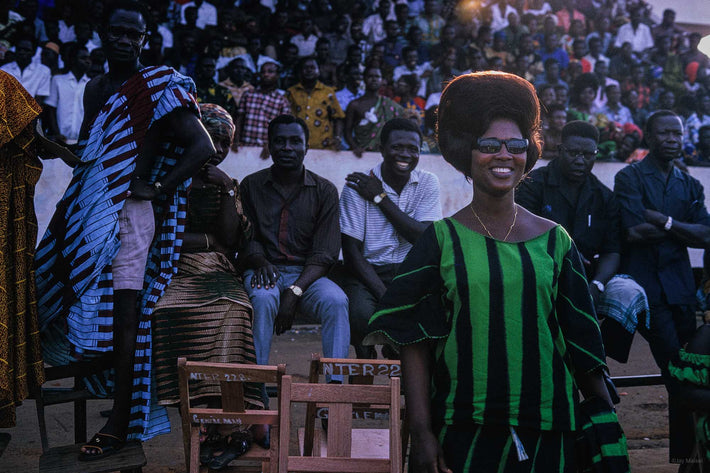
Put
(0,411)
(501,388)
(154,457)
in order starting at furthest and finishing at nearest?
1. (154,457)
2. (0,411)
3. (501,388)

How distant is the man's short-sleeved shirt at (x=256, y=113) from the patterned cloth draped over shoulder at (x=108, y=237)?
456 centimetres

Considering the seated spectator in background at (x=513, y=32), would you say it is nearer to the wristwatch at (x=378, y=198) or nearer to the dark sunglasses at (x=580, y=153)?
the dark sunglasses at (x=580, y=153)

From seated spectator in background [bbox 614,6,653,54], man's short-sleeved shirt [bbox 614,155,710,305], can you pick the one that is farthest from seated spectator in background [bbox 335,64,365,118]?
seated spectator in background [bbox 614,6,653,54]

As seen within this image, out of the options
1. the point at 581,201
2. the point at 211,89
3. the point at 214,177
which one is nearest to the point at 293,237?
the point at 214,177

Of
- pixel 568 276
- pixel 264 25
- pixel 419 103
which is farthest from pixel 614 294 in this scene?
pixel 264 25

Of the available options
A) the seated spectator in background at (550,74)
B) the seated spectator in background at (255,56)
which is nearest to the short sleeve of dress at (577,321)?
the seated spectator in background at (255,56)

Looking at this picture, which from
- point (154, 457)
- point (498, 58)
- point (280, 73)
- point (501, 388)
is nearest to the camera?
point (501, 388)

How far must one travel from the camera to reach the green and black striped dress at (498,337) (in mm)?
2092

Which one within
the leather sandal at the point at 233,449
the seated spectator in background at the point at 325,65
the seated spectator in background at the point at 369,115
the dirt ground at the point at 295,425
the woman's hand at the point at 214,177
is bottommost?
the dirt ground at the point at 295,425

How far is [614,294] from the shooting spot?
444cm

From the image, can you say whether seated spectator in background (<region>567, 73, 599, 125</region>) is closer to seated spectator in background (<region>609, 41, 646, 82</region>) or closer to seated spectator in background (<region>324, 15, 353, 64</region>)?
seated spectator in background (<region>609, 41, 646, 82</region>)

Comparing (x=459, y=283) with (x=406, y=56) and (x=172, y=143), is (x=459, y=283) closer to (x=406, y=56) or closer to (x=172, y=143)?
(x=172, y=143)

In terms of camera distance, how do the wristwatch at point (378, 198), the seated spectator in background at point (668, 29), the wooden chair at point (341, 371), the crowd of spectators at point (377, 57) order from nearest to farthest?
the wooden chair at point (341, 371) → the wristwatch at point (378, 198) → the crowd of spectators at point (377, 57) → the seated spectator in background at point (668, 29)

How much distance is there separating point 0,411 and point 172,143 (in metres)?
1.60
